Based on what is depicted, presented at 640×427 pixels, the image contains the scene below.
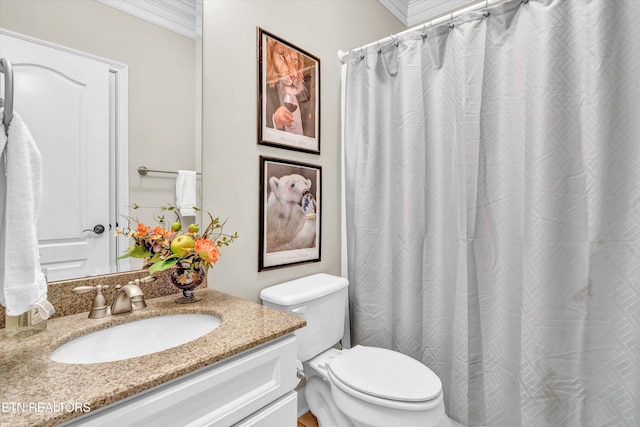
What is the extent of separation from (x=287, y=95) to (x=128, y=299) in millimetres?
1113

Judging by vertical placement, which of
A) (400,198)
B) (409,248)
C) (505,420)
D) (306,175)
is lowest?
(505,420)

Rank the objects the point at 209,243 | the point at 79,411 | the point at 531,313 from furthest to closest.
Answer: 1. the point at 531,313
2. the point at 209,243
3. the point at 79,411

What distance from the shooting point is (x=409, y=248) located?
1.57 meters

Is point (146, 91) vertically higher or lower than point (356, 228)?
higher

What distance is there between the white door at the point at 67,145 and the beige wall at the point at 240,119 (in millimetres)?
351

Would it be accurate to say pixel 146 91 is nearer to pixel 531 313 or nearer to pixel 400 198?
pixel 400 198

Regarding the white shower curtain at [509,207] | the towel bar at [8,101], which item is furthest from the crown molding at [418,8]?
the towel bar at [8,101]

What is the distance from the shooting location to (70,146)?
37.5 inches

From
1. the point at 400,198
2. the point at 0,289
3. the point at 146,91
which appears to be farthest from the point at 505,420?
the point at 146,91

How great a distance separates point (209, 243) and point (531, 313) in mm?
1260

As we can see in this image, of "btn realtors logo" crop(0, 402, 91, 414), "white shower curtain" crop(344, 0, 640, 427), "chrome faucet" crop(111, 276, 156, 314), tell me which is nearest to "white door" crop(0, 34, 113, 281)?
"chrome faucet" crop(111, 276, 156, 314)

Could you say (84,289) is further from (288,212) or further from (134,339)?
(288,212)

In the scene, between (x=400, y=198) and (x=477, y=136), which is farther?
(x=400, y=198)

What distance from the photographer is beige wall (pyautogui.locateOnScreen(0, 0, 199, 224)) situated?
35.9 inches
